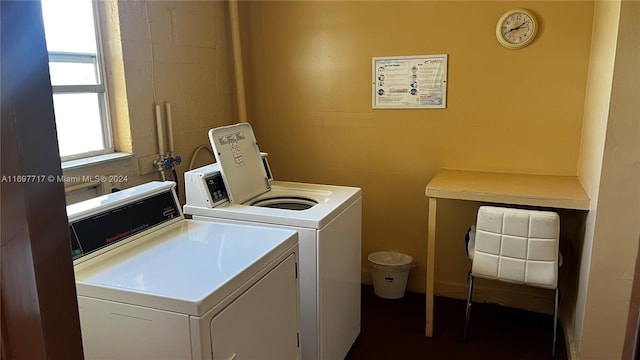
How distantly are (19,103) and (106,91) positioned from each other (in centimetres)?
219

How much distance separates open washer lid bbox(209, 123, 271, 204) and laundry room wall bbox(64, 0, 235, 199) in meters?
0.60

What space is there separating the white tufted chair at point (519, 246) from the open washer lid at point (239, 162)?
121 cm

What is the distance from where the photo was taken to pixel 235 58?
11.2ft

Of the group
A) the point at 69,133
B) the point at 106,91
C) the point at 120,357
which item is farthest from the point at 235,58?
the point at 120,357

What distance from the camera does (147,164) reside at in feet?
9.09

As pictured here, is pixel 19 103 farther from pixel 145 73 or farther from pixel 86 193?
pixel 145 73

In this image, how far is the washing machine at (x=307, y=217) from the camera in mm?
2150

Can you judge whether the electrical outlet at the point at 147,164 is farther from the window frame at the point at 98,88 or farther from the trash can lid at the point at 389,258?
the trash can lid at the point at 389,258

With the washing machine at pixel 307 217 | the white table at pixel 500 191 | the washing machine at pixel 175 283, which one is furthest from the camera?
the white table at pixel 500 191

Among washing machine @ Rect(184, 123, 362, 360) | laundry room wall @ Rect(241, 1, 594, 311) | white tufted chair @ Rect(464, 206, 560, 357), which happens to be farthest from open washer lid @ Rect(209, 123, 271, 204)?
white tufted chair @ Rect(464, 206, 560, 357)

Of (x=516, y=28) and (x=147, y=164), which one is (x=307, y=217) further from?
(x=516, y=28)

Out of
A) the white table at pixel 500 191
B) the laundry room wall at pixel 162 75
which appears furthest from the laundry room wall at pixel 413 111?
the laundry room wall at pixel 162 75

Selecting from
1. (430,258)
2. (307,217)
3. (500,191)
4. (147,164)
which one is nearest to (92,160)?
(147,164)

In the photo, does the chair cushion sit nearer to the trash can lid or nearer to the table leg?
the table leg
